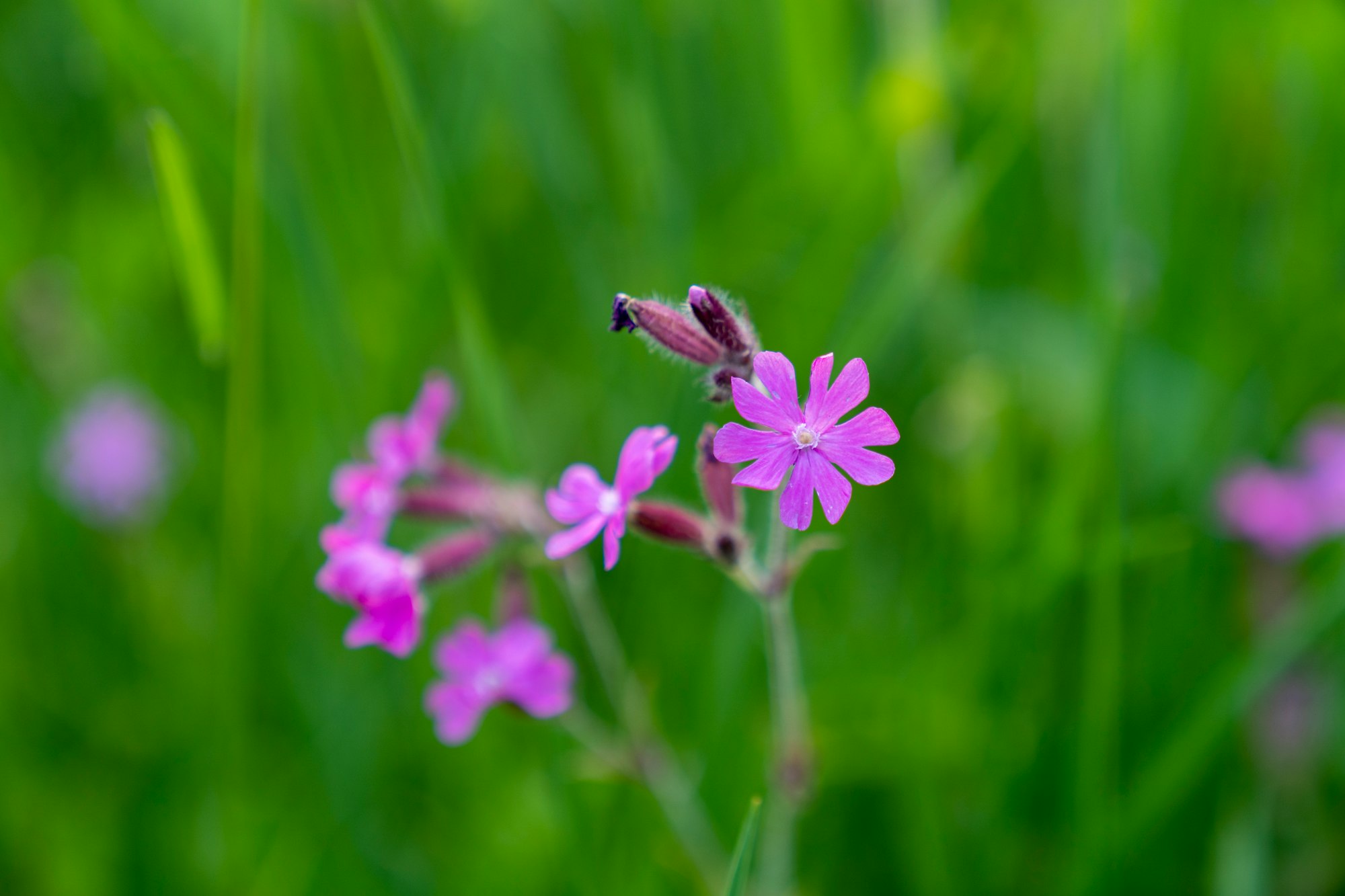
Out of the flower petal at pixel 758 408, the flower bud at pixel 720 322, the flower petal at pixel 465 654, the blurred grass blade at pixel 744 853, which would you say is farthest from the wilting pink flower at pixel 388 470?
the blurred grass blade at pixel 744 853

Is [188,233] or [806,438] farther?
[188,233]

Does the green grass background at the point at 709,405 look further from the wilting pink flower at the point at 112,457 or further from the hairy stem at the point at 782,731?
the hairy stem at the point at 782,731

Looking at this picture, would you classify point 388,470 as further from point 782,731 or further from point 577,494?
point 782,731

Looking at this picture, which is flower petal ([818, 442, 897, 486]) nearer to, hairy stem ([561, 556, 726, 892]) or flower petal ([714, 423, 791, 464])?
flower petal ([714, 423, 791, 464])

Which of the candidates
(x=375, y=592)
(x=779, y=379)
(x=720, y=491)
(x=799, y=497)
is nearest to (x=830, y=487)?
(x=799, y=497)

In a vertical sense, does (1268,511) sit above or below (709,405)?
above

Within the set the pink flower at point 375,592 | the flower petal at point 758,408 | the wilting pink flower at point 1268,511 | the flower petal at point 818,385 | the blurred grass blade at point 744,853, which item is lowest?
the blurred grass blade at point 744,853
